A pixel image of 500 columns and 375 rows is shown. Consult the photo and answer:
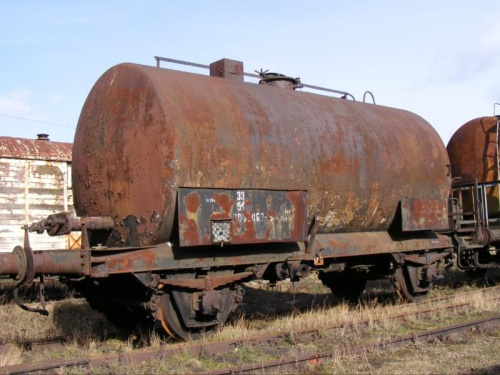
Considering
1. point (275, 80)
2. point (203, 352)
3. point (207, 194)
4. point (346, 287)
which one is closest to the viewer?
point (203, 352)

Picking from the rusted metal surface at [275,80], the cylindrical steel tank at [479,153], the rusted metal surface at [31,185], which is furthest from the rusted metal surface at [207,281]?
the cylindrical steel tank at [479,153]

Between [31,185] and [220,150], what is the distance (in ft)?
23.4

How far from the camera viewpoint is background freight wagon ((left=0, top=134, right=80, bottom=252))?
40.5 feet

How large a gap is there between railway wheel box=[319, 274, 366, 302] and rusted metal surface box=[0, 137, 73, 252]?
620 centimetres

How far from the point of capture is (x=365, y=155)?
8.91 meters

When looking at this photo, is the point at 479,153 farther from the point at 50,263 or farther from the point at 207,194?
the point at 50,263

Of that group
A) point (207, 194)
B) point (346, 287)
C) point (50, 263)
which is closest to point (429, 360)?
point (207, 194)

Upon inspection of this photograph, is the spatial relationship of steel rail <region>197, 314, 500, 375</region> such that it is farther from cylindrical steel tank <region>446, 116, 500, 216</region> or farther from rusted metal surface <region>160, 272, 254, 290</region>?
cylindrical steel tank <region>446, 116, 500, 216</region>

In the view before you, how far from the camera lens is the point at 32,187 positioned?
42.1 ft

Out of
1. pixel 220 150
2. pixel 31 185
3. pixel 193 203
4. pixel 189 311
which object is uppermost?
pixel 31 185

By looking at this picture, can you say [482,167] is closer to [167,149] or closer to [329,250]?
[329,250]

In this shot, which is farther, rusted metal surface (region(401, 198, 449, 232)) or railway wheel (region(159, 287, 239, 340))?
rusted metal surface (region(401, 198, 449, 232))

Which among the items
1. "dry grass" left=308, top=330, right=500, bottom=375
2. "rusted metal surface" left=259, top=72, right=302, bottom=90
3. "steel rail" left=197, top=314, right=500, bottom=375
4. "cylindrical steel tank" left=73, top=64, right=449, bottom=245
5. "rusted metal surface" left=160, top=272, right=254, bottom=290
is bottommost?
"dry grass" left=308, top=330, right=500, bottom=375

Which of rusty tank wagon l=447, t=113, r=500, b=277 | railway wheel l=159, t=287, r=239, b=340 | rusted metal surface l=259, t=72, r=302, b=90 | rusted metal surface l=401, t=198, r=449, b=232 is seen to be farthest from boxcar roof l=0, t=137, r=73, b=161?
rusty tank wagon l=447, t=113, r=500, b=277
